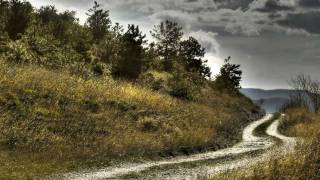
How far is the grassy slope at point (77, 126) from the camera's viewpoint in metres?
20.4

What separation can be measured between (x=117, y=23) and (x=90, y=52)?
10.6 meters

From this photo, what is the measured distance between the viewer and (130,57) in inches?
1917

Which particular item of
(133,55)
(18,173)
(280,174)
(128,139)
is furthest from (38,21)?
(280,174)

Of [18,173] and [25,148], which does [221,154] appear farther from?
[18,173]

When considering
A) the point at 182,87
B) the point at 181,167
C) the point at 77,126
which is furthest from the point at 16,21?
the point at 181,167

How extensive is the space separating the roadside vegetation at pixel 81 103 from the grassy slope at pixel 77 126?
48mm

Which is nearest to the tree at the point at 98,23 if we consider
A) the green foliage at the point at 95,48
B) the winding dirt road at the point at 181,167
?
the green foliage at the point at 95,48

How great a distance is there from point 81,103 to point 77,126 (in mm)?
4025

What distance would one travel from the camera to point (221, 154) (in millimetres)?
26547

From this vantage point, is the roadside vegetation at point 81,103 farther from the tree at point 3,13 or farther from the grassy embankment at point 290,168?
the grassy embankment at point 290,168

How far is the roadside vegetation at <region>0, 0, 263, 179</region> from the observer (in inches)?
842

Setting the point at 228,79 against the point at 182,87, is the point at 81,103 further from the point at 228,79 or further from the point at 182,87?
the point at 228,79

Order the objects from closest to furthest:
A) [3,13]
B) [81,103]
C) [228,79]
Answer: [81,103]
[3,13]
[228,79]

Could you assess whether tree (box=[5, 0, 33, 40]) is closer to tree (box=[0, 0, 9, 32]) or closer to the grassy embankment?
tree (box=[0, 0, 9, 32])
